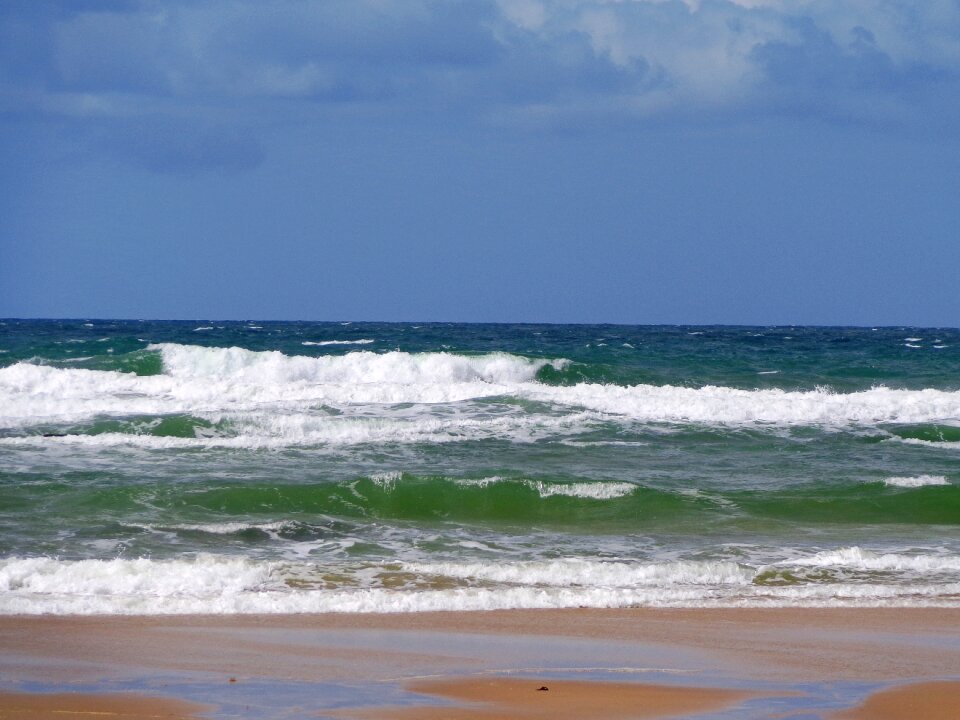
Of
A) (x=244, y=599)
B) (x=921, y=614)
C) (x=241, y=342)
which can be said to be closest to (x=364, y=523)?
(x=244, y=599)

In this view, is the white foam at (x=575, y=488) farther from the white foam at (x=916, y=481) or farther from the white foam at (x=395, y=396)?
the white foam at (x=395, y=396)

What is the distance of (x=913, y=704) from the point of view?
5.41m

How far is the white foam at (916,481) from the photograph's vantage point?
12.9 m

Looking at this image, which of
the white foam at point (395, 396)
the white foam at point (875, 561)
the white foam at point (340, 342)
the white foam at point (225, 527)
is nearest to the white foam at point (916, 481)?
the white foam at point (875, 561)

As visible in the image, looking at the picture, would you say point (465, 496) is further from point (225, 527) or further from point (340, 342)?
point (340, 342)

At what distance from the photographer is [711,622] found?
718cm

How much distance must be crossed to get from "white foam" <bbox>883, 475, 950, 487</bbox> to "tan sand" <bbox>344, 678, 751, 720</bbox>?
26.8ft

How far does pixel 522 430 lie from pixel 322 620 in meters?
10.5

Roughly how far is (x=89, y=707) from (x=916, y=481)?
10.4 metres

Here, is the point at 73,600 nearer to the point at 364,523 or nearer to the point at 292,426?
the point at 364,523

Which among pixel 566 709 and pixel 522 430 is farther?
pixel 522 430

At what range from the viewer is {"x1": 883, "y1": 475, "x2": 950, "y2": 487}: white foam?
12.9m

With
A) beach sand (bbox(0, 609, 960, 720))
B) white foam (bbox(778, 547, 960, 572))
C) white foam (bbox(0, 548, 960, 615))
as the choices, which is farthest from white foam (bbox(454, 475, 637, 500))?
beach sand (bbox(0, 609, 960, 720))

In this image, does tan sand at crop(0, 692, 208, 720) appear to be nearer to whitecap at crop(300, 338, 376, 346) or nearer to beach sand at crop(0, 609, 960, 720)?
beach sand at crop(0, 609, 960, 720)
